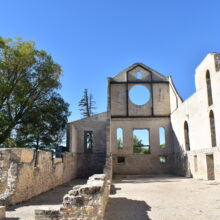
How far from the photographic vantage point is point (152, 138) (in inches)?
920

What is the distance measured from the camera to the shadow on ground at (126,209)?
22.4 ft

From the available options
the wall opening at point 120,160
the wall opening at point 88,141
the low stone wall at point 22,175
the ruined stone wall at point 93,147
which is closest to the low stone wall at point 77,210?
the low stone wall at point 22,175

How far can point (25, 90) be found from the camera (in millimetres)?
22578

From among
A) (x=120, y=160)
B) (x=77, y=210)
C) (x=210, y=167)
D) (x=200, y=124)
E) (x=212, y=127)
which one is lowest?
(x=77, y=210)

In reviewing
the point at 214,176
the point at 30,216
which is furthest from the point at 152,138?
the point at 30,216

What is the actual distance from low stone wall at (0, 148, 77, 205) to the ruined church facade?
309 inches

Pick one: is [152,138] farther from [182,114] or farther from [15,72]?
[15,72]

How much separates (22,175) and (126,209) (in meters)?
4.38

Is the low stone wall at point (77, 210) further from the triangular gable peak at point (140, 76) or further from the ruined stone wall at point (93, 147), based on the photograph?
the triangular gable peak at point (140, 76)

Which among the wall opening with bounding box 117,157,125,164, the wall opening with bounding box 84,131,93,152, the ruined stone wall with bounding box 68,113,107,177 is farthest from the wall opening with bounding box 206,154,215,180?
the wall opening with bounding box 84,131,93,152

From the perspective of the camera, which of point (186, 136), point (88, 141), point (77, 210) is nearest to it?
point (77, 210)

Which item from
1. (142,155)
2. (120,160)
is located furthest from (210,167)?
(120,160)

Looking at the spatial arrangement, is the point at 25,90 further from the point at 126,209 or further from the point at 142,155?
the point at 126,209

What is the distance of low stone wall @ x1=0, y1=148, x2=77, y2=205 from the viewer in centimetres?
901
